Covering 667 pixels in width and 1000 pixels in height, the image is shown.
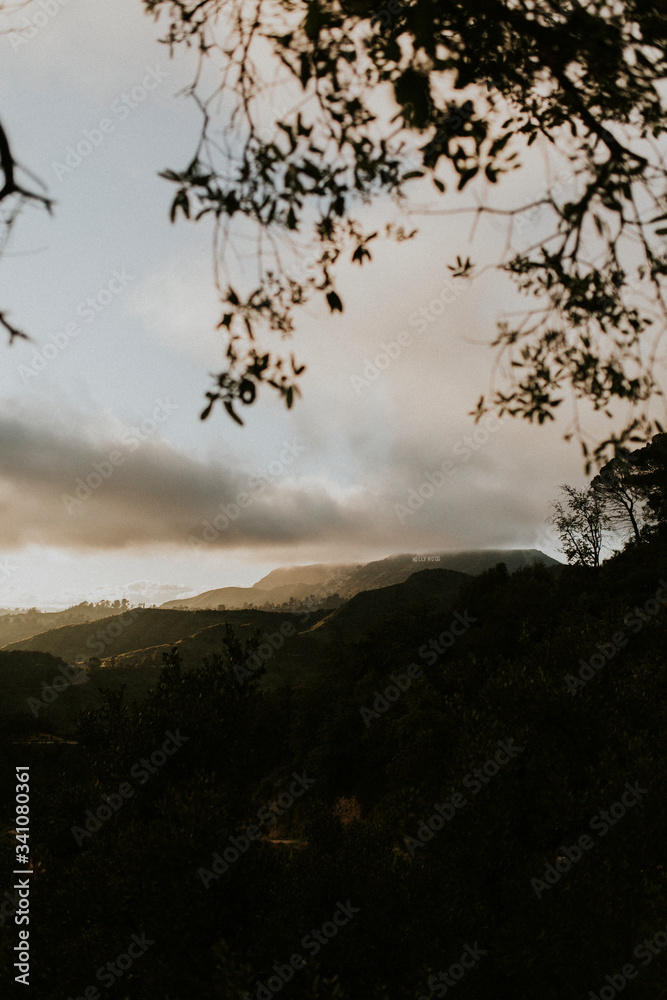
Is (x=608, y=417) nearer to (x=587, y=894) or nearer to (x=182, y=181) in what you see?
(x=182, y=181)

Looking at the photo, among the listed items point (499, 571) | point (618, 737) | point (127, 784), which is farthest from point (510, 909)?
point (499, 571)

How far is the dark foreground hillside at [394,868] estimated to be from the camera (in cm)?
1370

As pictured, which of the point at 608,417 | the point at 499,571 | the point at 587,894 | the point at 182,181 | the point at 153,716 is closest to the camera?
the point at 182,181

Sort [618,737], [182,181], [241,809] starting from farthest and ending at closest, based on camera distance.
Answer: [618,737], [241,809], [182,181]

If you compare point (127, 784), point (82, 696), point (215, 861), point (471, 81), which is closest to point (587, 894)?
point (215, 861)

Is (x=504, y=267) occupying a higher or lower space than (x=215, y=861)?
higher

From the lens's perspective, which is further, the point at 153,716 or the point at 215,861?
the point at 153,716

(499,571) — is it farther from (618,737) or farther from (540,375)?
(540,375)

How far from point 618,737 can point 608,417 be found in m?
18.3

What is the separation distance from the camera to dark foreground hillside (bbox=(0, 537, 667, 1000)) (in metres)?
13.7

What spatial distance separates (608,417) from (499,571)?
227ft

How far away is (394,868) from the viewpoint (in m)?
17.9

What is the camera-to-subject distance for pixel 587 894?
1466cm

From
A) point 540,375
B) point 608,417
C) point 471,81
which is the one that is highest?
point 471,81
